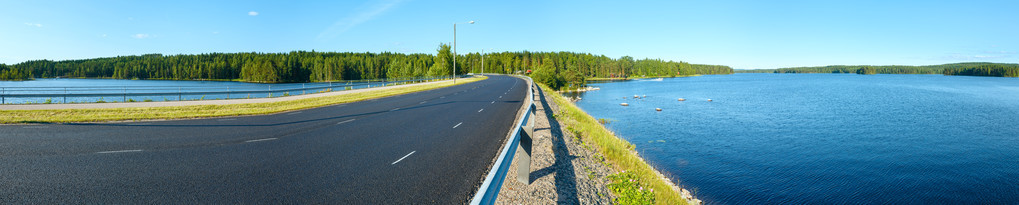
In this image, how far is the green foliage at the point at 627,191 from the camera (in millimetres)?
7305

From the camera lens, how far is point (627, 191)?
770 cm

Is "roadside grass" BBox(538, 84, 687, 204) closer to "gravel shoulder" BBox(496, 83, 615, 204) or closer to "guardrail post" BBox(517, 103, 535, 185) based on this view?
"gravel shoulder" BBox(496, 83, 615, 204)

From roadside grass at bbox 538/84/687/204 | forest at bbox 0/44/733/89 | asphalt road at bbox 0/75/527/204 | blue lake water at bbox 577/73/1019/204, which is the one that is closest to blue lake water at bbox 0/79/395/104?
asphalt road at bbox 0/75/527/204

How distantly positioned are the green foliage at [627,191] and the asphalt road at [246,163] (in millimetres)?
2332

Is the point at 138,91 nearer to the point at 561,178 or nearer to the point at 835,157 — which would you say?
the point at 561,178

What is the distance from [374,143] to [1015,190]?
20332mm

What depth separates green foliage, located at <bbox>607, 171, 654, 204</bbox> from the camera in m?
7.30

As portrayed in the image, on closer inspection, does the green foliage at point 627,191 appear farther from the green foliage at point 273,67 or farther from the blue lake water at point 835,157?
the green foliage at point 273,67

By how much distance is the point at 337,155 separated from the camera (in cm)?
839

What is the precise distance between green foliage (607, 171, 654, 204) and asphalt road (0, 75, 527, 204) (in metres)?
2.33

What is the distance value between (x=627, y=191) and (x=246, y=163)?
6583 mm

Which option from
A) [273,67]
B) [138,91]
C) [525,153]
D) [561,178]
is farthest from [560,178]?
[273,67]

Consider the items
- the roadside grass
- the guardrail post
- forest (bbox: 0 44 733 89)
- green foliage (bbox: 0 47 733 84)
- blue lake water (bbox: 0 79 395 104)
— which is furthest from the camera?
green foliage (bbox: 0 47 733 84)

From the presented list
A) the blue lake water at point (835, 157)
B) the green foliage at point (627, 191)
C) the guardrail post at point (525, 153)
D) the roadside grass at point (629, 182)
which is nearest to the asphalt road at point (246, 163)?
the guardrail post at point (525, 153)
